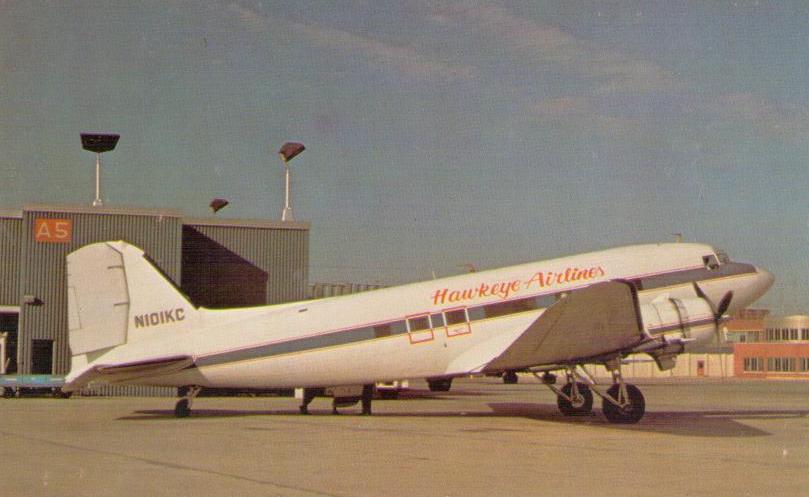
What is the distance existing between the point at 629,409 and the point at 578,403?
99.5 inches

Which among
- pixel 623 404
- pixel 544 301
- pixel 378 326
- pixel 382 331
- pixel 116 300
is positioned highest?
pixel 544 301

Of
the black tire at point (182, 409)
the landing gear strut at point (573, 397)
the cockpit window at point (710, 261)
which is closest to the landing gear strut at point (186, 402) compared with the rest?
the black tire at point (182, 409)

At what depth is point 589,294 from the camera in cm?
1645

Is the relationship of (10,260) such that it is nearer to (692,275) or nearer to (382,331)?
(382,331)

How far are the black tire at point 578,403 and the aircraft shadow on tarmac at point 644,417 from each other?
0.18 m

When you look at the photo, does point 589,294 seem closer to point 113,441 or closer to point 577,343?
point 577,343

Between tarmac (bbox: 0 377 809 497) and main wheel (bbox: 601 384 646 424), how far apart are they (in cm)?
35

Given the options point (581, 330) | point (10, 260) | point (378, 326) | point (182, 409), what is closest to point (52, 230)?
point (10, 260)

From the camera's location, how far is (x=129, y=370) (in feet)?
61.5

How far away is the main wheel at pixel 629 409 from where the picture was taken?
18.7 metres

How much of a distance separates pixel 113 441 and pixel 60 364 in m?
23.8

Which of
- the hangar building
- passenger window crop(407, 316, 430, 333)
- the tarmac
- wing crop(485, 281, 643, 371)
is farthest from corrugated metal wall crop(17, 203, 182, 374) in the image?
wing crop(485, 281, 643, 371)

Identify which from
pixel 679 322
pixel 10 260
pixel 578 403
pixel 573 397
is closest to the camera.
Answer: pixel 679 322

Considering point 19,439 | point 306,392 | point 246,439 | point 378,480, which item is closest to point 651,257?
point 306,392
